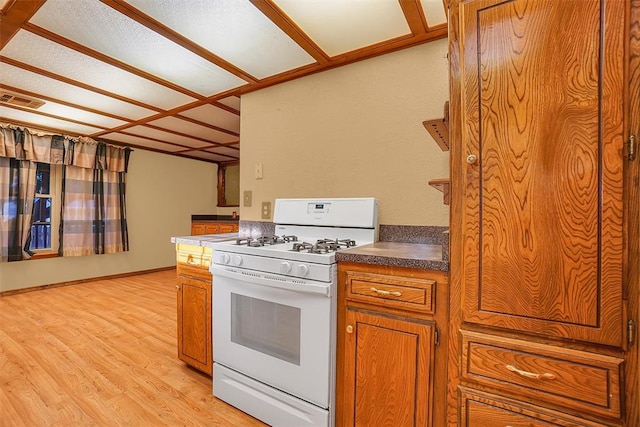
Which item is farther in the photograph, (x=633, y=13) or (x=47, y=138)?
(x=47, y=138)

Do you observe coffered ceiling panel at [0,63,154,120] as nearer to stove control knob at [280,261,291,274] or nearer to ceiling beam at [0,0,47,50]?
ceiling beam at [0,0,47,50]

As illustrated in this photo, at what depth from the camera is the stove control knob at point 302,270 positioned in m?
1.38

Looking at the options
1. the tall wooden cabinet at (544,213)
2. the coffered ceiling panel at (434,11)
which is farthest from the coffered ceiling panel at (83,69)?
the tall wooden cabinet at (544,213)

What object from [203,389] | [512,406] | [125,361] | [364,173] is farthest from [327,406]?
[125,361]

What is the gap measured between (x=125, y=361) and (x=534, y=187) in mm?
2671

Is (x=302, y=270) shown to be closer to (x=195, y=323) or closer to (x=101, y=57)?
(x=195, y=323)

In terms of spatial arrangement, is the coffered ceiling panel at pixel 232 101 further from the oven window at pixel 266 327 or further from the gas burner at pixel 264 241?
the oven window at pixel 266 327

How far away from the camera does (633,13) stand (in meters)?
0.83

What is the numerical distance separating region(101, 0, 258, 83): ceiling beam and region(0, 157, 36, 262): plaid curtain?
3.46 m

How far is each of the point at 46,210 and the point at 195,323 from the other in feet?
11.9

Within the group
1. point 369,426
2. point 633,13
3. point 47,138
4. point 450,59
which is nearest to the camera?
point 633,13

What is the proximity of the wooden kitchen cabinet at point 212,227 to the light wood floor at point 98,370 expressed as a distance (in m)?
1.85

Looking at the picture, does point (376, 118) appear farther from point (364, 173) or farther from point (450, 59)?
point (450, 59)

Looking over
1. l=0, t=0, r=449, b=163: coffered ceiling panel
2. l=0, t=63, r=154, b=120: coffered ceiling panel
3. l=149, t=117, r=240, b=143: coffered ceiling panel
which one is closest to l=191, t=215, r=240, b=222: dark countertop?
l=149, t=117, r=240, b=143: coffered ceiling panel
